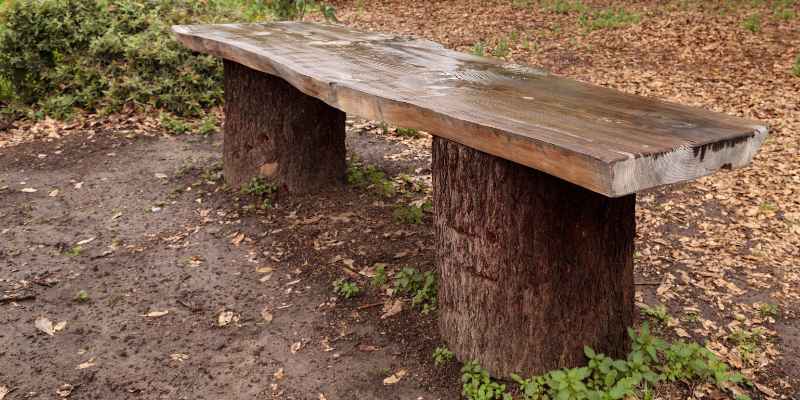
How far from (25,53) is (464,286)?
531 cm

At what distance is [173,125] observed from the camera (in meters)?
6.13

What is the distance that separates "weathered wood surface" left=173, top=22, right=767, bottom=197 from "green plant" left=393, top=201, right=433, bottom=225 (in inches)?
39.1

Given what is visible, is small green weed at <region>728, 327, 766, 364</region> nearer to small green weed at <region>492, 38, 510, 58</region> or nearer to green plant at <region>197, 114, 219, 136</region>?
green plant at <region>197, 114, 219, 136</region>

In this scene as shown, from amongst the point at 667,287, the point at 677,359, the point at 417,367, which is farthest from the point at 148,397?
the point at 667,287

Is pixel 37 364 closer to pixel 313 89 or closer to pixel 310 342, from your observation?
pixel 310 342

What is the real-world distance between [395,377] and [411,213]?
155 centimetres

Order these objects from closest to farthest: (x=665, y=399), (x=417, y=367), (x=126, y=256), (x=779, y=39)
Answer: (x=665, y=399) < (x=417, y=367) < (x=126, y=256) < (x=779, y=39)

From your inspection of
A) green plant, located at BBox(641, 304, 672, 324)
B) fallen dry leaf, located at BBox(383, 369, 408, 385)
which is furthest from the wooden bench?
green plant, located at BBox(641, 304, 672, 324)

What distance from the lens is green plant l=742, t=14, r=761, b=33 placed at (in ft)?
30.6

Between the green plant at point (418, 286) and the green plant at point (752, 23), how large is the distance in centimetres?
776

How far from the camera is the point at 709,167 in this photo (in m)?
2.10

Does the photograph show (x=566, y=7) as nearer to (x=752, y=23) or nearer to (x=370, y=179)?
(x=752, y=23)

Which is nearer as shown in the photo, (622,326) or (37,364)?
(622,326)

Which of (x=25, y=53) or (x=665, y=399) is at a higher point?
(x=25, y=53)
